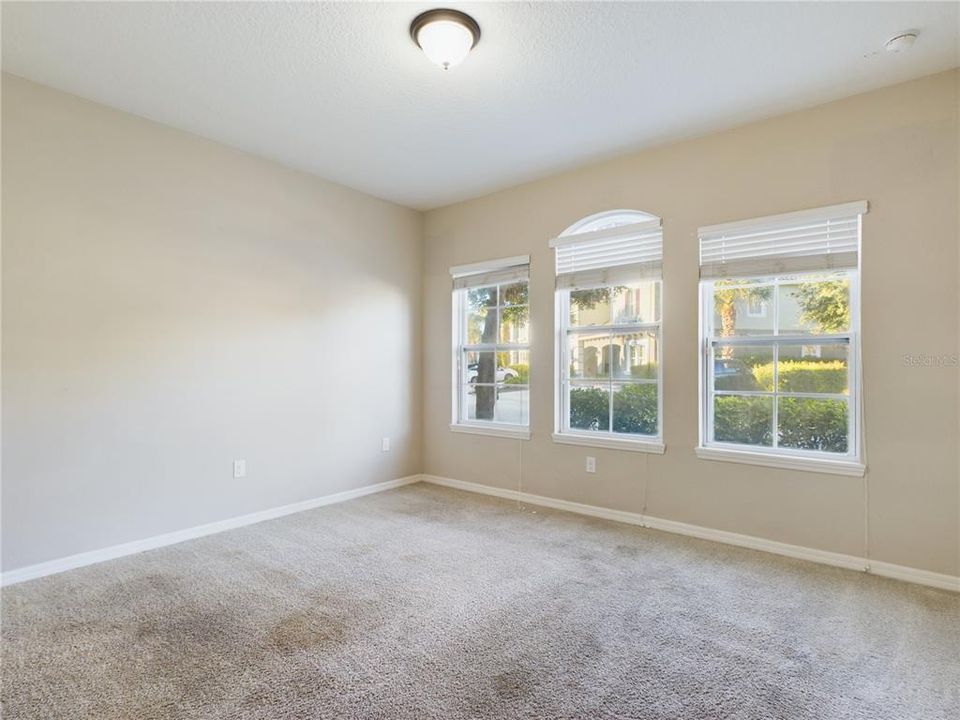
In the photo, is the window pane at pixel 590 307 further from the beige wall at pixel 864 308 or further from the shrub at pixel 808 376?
the shrub at pixel 808 376

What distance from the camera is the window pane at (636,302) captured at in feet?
12.4

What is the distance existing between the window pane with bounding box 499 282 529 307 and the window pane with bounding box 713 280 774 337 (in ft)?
5.20

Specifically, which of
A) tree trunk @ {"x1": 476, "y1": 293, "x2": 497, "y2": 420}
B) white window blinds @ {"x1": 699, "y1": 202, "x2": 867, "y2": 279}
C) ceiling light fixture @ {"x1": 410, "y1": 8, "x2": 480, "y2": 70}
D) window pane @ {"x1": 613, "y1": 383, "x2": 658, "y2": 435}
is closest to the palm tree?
white window blinds @ {"x1": 699, "y1": 202, "x2": 867, "y2": 279}

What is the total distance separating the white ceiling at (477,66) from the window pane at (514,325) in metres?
1.39

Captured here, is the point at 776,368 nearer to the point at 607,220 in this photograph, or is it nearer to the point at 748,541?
the point at 748,541

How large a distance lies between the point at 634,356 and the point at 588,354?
15.1 inches

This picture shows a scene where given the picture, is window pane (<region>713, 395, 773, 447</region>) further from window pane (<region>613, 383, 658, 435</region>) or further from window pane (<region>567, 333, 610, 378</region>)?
window pane (<region>567, 333, 610, 378</region>)

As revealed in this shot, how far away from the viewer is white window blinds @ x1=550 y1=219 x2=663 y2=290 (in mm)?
3709

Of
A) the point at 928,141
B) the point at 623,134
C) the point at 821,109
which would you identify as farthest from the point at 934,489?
the point at 623,134

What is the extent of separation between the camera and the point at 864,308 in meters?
2.90

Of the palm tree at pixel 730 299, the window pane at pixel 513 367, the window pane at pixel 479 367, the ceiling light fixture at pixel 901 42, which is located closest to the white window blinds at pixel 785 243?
the palm tree at pixel 730 299

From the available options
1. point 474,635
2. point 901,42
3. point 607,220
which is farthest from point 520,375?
point 901,42

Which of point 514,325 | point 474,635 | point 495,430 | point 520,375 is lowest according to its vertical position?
point 474,635

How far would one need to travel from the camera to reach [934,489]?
8.89 ft
